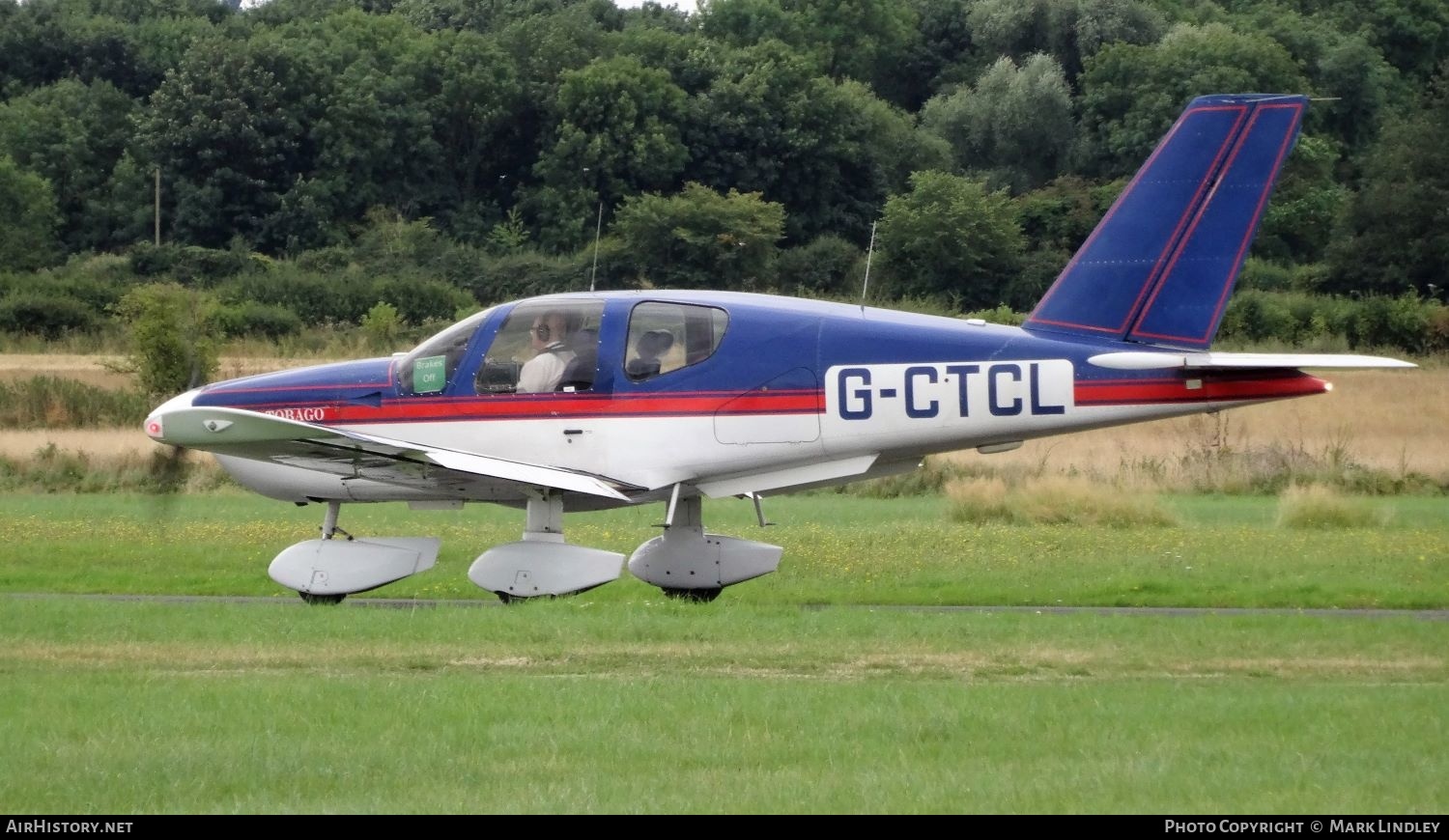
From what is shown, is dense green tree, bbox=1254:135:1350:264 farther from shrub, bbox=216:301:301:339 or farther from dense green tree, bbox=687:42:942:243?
shrub, bbox=216:301:301:339

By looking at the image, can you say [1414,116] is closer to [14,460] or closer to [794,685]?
[14,460]

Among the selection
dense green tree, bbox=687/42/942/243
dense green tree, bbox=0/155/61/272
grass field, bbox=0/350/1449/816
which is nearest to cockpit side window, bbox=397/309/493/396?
grass field, bbox=0/350/1449/816

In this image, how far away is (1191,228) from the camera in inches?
544

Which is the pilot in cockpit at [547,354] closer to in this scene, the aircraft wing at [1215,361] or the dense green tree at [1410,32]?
the aircraft wing at [1215,361]

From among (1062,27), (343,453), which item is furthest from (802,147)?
(343,453)

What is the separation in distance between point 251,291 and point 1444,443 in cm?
2977

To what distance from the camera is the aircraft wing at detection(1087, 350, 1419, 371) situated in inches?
510

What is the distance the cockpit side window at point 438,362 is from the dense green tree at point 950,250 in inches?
1416

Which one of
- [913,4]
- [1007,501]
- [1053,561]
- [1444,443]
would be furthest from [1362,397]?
[913,4]

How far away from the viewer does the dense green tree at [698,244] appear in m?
48.2

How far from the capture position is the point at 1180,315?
1378 centimetres

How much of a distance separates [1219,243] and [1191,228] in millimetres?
241

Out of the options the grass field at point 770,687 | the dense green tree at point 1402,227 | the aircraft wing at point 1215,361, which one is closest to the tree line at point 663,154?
the dense green tree at point 1402,227

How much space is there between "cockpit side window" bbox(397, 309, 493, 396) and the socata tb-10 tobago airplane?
26mm
